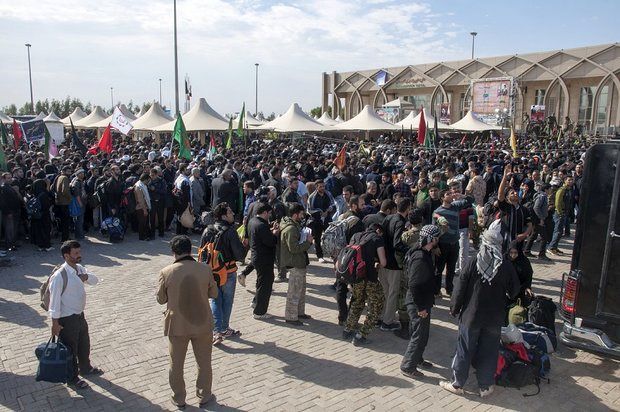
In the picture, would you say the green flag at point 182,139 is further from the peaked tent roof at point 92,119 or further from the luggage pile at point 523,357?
the peaked tent roof at point 92,119

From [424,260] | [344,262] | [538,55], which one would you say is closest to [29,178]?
[344,262]

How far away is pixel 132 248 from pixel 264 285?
17.5ft

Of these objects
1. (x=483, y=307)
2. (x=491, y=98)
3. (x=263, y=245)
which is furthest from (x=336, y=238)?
(x=491, y=98)

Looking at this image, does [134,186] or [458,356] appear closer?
[458,356]

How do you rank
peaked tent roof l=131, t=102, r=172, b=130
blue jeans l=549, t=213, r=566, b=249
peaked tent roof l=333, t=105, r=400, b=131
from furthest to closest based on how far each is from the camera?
peaked tent roof l=333, t=105, r=400, b=131, peaked tent roof l=131, t=102, r=172, b=130, blue jeans l=549, t=213, r=566, b=249

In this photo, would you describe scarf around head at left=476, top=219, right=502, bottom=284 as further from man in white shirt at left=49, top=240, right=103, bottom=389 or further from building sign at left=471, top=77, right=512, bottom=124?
building sign at left=471, top=77, right=512, bottom=124

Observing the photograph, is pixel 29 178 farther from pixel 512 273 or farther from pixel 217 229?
pixel 512 273

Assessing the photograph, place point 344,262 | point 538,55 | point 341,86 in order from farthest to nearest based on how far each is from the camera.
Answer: point 341,86 → point 538,55 → point 344,262

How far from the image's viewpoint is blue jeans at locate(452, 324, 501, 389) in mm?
4996

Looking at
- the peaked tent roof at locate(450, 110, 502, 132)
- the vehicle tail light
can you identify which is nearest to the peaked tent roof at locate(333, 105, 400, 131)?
the peaked tent roof at locate(450, 110, 502, 132)

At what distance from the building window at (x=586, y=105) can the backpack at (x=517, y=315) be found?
1467 inches

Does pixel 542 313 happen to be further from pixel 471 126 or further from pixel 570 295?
pixel 471 126

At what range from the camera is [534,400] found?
16.5 ft

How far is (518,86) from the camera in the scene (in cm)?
4134
